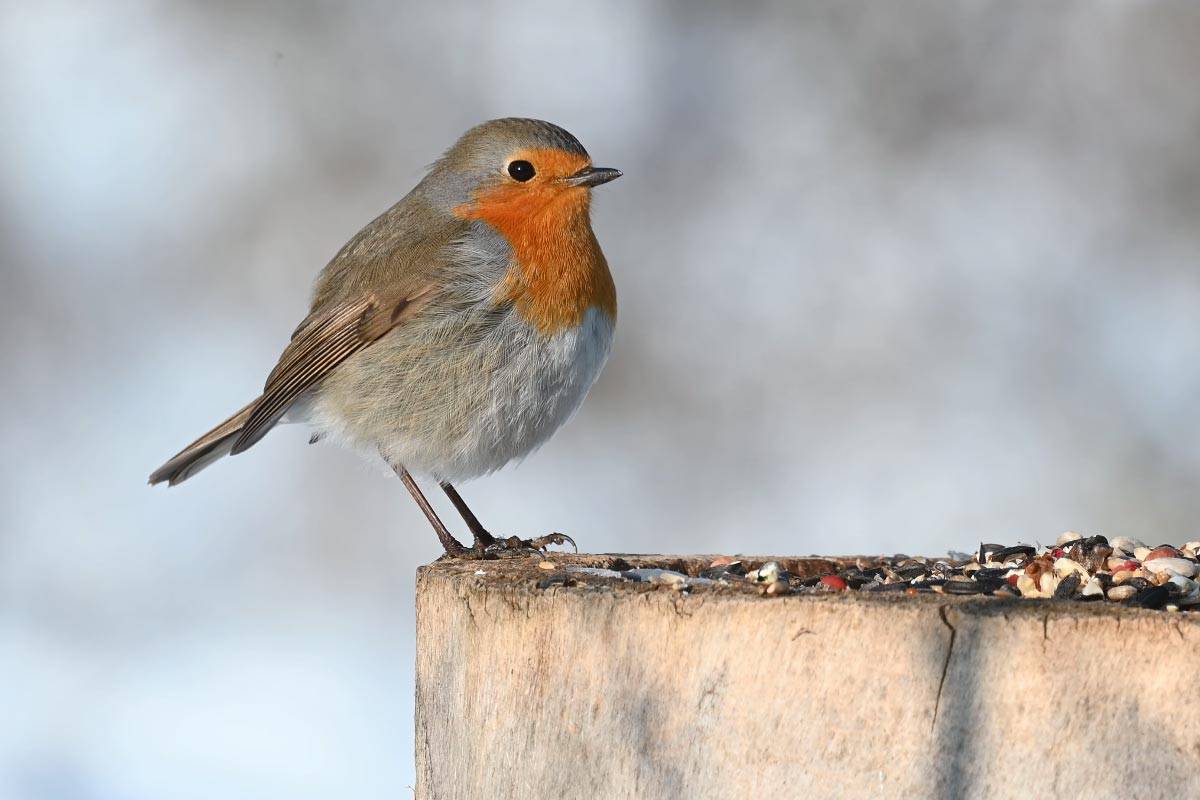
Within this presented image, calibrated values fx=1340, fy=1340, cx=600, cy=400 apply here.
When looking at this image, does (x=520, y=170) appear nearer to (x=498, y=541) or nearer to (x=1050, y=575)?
(x=498, y=541)

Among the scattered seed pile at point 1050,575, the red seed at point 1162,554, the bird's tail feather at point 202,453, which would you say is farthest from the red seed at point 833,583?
the bird's tail feather at point 202,453

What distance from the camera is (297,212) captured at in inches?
226

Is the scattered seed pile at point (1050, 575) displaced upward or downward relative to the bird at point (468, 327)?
downward

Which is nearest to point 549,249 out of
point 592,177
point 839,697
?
point 592,177

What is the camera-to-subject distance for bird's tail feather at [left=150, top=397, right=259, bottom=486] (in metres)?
4.33

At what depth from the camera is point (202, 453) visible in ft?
14.4

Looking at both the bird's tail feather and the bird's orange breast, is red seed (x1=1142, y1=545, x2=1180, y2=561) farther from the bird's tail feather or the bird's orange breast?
the bird's tail feather

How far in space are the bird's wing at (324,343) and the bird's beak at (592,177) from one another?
0.53 m

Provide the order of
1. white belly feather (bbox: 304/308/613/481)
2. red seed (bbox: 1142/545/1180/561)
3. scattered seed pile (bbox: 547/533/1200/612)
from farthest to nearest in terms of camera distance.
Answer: white belly feather (bbox: 304/308/613/481), red seed (bbox: 1142/545/1180/561), scattered seed pile (bbox: 547/533/1200/612)

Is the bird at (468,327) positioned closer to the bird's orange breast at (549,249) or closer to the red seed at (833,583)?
the bird's orange breast at (549,249)

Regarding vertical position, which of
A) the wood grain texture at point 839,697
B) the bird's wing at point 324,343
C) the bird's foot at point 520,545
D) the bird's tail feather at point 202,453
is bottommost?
the wood grain texture at point 839,697

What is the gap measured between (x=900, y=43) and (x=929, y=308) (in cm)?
114

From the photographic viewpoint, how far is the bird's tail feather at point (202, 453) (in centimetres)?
433

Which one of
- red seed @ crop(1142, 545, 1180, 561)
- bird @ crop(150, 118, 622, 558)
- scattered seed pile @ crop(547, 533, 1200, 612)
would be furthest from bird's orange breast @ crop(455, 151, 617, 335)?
red seed @ crop(1142, 545, 1180, 561)
